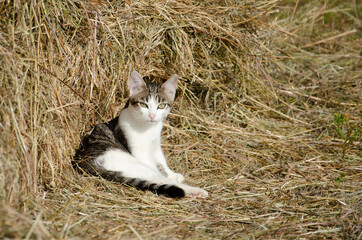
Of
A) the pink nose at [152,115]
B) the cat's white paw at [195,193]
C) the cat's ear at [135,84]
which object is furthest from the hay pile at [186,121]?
the pink nose at [152,115]

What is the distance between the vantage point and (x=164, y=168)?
130 inches

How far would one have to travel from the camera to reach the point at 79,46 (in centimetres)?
305

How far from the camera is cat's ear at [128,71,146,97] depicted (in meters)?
3.24

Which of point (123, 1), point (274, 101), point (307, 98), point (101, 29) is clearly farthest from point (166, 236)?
point (307, 98)

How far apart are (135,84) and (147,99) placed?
19cm

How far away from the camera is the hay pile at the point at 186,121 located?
225cm

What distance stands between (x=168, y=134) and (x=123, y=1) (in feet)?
4.81

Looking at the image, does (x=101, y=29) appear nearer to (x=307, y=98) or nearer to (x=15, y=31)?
(x=15, y=31)

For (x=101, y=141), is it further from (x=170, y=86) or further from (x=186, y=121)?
(x=186, y=121)

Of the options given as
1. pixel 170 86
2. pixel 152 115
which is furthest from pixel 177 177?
pixel 170 86

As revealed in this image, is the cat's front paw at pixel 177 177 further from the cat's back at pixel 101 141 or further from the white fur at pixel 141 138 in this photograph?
the cat's back at pixel 101 141

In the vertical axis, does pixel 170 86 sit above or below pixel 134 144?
above

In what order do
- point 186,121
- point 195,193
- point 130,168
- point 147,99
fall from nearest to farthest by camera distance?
point 195,193, point 130,168, point 147,99, point 186,121

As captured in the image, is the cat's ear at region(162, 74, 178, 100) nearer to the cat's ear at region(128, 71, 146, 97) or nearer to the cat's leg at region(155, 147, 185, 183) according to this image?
the cat's ear at region(128, 71, 146, 97)
